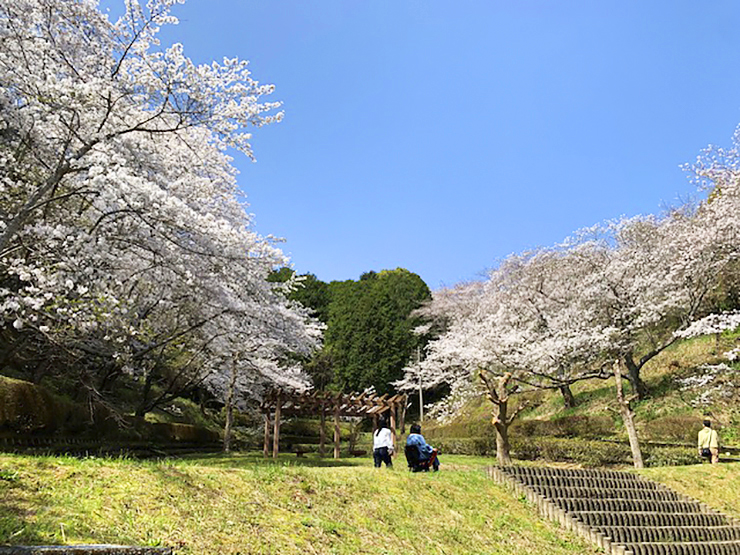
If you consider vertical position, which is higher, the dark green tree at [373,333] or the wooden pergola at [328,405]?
the dark green tree at [373,333]

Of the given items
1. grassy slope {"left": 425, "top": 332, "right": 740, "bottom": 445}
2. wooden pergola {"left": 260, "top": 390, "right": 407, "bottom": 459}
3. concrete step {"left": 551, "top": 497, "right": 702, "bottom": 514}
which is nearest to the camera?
concrete step {"left": 551, "top": 497, "right": 702, "bottom": 514}

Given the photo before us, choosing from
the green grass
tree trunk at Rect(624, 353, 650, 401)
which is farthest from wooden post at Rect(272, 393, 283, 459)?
tree trunk at Rect(624, 353, 650, 401)

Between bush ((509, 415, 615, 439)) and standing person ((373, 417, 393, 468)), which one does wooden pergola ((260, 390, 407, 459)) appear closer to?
bush ((509, 415, 615, 439))

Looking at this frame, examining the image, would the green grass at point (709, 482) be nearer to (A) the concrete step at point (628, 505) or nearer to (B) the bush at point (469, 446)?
(A) the concrete step at point (628, 505)

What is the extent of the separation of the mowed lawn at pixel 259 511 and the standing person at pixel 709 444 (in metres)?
7.23

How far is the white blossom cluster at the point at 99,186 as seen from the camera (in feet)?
26.8

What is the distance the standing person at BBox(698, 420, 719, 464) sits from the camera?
13555mm

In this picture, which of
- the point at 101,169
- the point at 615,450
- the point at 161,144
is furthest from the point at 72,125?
the point at 615,450

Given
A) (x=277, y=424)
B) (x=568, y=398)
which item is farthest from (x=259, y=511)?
(x=568, y=398)

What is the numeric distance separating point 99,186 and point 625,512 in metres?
11.0

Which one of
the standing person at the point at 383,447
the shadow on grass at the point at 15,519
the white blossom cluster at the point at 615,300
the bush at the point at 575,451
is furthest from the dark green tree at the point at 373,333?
the shadow on grass at the point at 15,519

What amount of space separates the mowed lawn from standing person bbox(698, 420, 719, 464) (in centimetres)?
723

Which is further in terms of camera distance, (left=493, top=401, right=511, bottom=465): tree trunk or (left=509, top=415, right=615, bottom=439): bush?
(left=509, top=415, right=615, bottom=439): bush

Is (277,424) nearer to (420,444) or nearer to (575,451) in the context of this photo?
(420,444)
